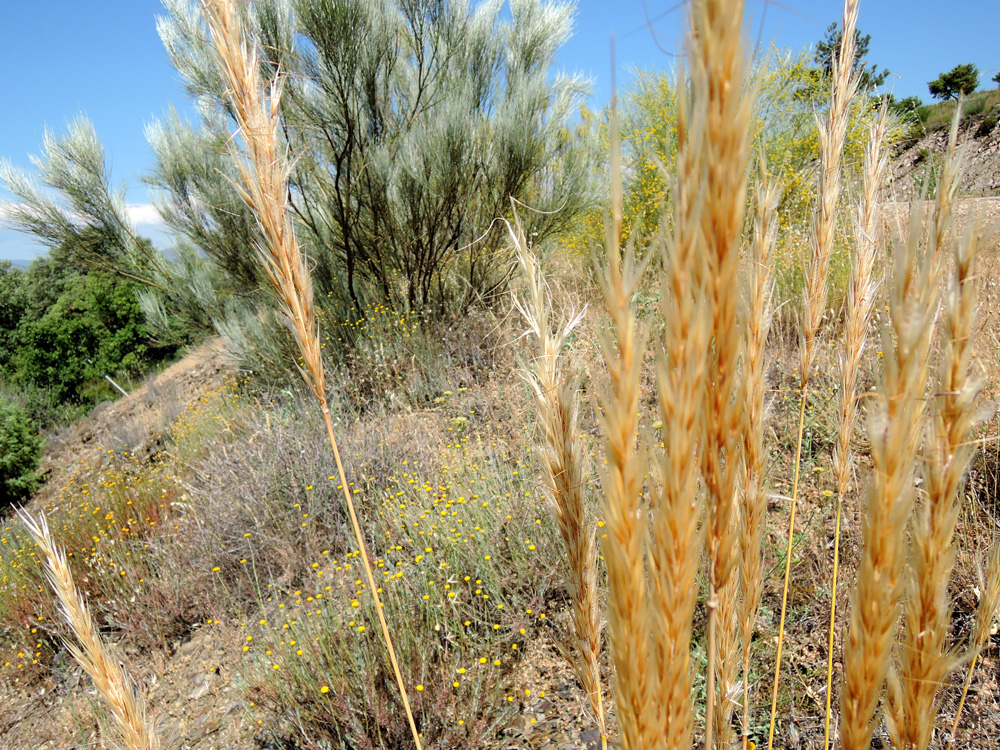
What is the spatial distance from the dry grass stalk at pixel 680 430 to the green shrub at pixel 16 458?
9807 millimetres

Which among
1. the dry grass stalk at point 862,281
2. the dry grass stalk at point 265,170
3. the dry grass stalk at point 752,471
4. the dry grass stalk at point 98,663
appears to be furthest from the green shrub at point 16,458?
the dry grass stalk at point 862,281

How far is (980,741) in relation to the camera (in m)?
1.68

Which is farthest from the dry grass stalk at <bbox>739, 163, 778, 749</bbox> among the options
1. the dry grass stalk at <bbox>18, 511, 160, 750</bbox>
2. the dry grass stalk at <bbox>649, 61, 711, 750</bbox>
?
the dry grass stalk at <bbox>18, 511, 160, 750</bbox>

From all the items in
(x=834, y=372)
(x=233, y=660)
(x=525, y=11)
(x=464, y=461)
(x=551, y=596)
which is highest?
(x=525, y=11)

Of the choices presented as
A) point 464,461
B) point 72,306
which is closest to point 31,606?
point 464,461

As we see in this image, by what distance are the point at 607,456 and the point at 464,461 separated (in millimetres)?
3135

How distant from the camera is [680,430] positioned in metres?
0.49

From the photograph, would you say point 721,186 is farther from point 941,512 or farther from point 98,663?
point 98,663

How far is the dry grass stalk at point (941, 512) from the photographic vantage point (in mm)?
593

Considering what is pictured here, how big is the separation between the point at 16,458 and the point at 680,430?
10.3 m

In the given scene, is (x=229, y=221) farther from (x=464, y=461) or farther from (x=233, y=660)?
(x=233, y=660)

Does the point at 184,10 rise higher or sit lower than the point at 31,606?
higher

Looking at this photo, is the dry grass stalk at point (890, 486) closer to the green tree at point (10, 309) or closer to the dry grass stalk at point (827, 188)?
the dry grass stalk at point (827, 188)

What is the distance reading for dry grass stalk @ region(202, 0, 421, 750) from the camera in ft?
2.93
